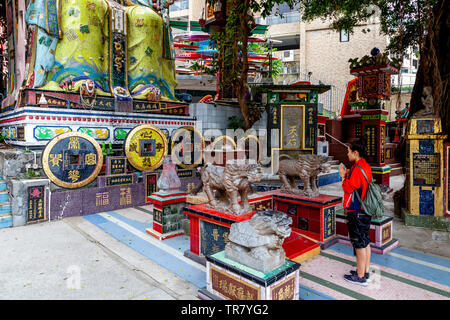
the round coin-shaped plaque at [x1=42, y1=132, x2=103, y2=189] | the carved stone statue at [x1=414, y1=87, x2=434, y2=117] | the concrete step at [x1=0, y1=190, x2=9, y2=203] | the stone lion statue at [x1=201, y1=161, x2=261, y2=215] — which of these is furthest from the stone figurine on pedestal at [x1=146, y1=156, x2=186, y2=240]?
the carved stone statue at [x1=414, y1=87, x2=434, y2=117]

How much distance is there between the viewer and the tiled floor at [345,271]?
3436 mm

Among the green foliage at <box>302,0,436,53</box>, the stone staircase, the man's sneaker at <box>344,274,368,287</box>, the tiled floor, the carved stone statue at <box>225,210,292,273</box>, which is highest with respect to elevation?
the green foliage at <box>302,0,436,53</box>

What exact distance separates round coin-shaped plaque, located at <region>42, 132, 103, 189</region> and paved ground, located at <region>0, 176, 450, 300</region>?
4.15 feet

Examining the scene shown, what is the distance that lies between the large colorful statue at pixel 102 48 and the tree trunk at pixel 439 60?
Answer: 310 inches

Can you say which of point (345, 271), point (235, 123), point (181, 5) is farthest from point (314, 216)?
point (181, 5)

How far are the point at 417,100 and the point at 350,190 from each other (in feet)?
16.0

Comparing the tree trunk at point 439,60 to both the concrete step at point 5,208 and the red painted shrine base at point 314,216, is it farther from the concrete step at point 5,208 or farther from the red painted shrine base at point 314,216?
the concrete step at point 5,208

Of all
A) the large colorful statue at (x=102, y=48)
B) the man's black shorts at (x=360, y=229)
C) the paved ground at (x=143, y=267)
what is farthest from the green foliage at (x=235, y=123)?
the man's black shorts at (x=360, y=229)

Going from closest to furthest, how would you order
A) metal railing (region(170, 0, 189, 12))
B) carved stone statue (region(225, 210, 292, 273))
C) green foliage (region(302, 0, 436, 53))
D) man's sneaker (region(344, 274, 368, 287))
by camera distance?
carved stone statue (region(225, 210, 292, 273)), man's sneaker (region(344, 274, 368, 287)), green foliage (region(302, 0, 436, 53)), metal railing (region(170, 0, 189, 12))

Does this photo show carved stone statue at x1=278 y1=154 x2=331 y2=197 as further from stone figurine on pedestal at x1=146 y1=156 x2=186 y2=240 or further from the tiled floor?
stone figurine on pedestal at x1=146 y1=156 x2=186 y2=240

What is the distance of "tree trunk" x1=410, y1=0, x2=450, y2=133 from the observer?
5996 mm

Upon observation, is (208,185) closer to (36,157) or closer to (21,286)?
(21,286)

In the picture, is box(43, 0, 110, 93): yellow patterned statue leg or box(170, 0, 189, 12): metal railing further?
box(170, 0, 189, 12): metal railing

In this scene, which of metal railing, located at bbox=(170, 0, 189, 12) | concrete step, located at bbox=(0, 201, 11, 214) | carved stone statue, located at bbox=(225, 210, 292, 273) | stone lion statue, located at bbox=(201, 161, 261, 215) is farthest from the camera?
metal railing, located at bbox=(170, 0, 189, 12)
